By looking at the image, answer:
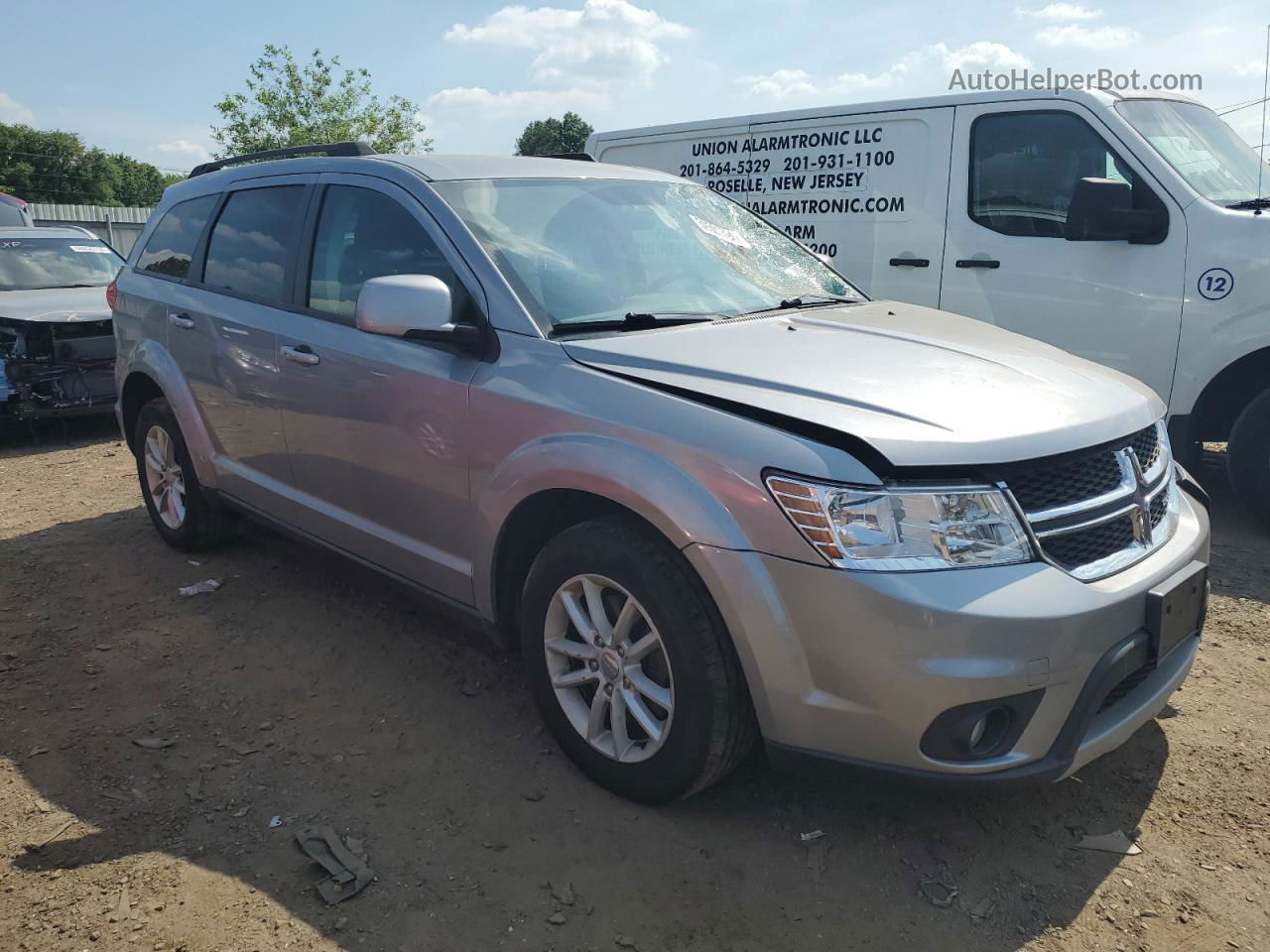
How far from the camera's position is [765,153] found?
6.59 metres

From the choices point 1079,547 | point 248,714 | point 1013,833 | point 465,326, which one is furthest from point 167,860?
point 1079,547

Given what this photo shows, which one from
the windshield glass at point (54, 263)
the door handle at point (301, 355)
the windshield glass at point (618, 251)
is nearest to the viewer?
the windshield glass at point (618, 251)

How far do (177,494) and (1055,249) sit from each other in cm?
482

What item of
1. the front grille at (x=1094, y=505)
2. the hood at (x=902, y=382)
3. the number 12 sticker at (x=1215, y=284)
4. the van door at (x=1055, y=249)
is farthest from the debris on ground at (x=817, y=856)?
the number 12 sticker at (x=1215, y=284)

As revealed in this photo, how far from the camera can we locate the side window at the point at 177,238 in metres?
4.63

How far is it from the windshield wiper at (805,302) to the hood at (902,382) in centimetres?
9

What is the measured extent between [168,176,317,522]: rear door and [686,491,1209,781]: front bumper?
227cm

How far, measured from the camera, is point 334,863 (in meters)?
2.57

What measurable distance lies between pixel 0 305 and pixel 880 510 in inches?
315

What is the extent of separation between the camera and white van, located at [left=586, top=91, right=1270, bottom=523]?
4.98 meters

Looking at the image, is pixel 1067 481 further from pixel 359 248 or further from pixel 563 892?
pixel 359 248

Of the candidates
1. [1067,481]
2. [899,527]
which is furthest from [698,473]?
[1067,481]

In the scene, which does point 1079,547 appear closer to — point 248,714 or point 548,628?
point 548,628

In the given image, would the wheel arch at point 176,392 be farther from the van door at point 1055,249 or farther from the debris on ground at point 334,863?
the van door at point 1055,249
